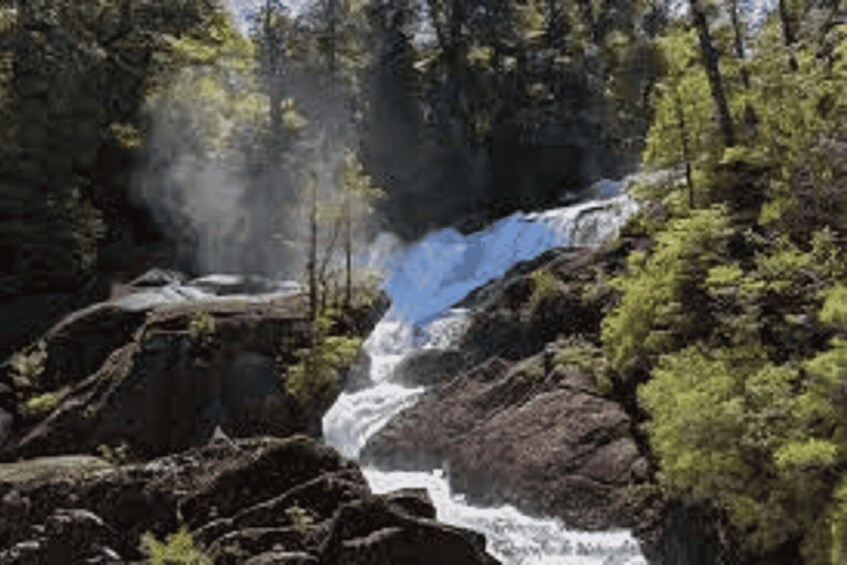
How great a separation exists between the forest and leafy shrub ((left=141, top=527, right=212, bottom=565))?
74 mm

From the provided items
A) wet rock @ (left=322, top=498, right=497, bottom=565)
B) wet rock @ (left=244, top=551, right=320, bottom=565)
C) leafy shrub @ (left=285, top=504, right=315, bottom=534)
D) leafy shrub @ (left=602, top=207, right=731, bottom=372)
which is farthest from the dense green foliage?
wet rock @ (left=244, top=551, right=320, bottom=565)

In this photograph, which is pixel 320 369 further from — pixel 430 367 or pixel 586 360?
pixel 586 360

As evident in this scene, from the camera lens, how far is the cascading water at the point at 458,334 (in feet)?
83.9

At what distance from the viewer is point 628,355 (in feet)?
94.8

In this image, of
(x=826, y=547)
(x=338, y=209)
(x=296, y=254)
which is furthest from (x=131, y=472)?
(x=296, y=254)

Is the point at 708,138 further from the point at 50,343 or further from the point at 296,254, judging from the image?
the point at 296,254

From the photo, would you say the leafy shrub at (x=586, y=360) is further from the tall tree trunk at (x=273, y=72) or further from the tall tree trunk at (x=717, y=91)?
the tall tree trunk at (x=273, y=72)

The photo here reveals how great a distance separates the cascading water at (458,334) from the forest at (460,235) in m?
0.55

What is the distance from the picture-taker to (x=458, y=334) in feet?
151

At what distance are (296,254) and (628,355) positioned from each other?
35.3 metres

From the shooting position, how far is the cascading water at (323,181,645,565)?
25562 mm

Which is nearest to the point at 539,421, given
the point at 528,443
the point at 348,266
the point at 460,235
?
the point at 528,443

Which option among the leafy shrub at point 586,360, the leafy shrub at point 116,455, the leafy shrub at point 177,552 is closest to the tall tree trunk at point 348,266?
the leafy shrub at point 586,360

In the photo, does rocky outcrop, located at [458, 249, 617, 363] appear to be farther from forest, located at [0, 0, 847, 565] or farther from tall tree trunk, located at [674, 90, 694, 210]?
tall tree trunk, located at [674, 90, 694, 210]
